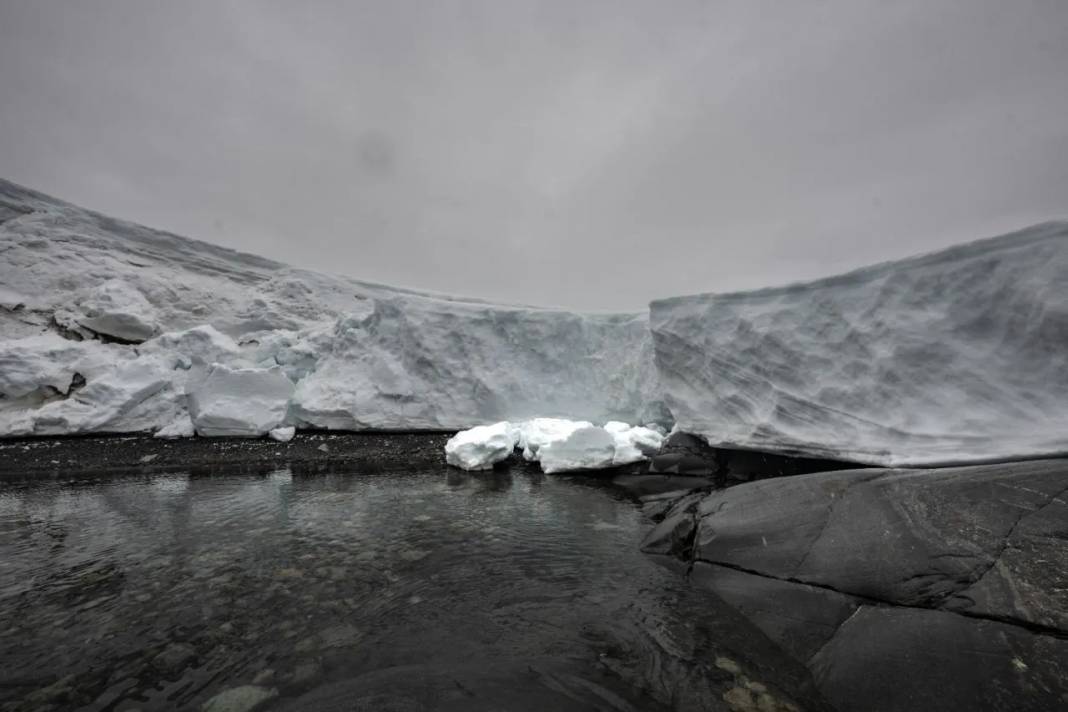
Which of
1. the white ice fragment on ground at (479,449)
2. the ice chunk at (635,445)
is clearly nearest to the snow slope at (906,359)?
the ice chunk at (635,445)

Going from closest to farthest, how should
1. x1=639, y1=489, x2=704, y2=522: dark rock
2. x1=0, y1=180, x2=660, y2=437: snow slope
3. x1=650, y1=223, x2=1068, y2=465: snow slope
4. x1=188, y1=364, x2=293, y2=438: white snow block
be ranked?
x1=650, y1=223, x2=1068, y2=465: snow slope < x1=639, y1=489, x2=704, y2=522: dark rock < x1=188, y1=364, x2=293, y2=438: white snow block < x1=0, y1=180, x2=660, y2=437: snow slope

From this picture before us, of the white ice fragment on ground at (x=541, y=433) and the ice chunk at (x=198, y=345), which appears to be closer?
the white ice fragment on ground at (x=541, y=433)

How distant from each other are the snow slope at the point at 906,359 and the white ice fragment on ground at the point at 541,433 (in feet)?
10.4

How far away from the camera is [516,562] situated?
16.1ft

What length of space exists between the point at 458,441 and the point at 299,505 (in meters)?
4.14

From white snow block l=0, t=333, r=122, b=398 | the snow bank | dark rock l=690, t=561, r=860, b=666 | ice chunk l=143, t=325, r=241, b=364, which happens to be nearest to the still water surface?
dark rock l=690, t=561, r=860, b=666

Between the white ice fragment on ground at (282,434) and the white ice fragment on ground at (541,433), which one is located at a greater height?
the white ice fragment on ground at (282,434)

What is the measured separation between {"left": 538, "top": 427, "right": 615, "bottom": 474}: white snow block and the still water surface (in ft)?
9.81

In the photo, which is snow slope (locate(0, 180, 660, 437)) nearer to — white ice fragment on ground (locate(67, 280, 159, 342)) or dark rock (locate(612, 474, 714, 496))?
white ice fragment on ground (locate(67, 280, 159, 342))

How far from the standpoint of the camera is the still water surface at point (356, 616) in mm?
2715

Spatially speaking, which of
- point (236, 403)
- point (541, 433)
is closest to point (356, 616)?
point (541, 433)

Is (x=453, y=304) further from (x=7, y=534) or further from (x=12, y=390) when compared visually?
(x=12, y=390)

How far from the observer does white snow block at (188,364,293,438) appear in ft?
38.3

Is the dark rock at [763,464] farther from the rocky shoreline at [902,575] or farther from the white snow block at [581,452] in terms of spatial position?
the rocky shoreline at [902,575]
